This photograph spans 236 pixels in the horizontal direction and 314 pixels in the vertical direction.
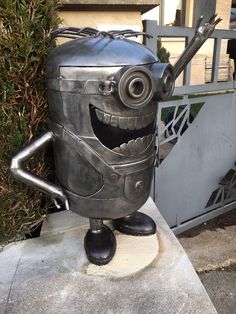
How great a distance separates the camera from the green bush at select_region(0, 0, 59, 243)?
3.96 ft

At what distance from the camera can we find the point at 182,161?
2.48m

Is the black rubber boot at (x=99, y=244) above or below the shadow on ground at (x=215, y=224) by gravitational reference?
above

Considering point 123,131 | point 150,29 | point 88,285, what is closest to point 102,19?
point 150,29

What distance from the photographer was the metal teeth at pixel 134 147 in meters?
1.07

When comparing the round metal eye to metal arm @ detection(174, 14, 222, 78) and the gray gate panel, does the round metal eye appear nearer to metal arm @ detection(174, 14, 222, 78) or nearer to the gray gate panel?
metal arm @ detection(174, 14, 222, 78)

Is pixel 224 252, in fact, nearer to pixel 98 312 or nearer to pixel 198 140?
pixel 198 140

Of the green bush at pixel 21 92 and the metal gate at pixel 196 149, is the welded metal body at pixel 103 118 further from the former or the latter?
the metal gate at pixel 196 149

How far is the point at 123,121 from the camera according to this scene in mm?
1024

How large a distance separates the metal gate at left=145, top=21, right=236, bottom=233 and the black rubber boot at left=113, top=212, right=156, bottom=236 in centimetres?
89

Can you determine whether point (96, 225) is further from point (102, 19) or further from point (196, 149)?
point (196, 149)

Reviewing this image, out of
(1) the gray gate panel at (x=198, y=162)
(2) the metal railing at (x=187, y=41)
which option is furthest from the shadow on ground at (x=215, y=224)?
(2) the metal railing at (x=187, y=41)

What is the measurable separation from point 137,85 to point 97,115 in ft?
0.56

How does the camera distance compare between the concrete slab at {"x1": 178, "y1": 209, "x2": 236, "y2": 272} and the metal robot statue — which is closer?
the metal robot statue

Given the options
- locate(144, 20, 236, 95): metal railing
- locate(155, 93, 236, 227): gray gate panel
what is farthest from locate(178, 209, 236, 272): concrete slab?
locate(144, 20, 236, 95): metal railing
